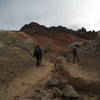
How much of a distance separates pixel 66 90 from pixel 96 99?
1.60 metres

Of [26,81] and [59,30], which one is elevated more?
[59,30]

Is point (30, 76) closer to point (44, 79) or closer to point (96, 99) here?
point (44, 79)

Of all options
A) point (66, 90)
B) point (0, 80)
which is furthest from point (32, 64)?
point (66, 90)

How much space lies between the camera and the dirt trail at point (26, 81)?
10680 millimetres

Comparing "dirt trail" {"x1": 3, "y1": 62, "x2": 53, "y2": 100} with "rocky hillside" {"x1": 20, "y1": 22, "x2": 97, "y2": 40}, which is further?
"rocky hillside" {"x1": 20, "y1": 22, "x2": 97, "y2": 40}

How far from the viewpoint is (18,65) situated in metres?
14.5

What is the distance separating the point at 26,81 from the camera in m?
12.2

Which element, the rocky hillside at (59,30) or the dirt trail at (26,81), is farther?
the rocky hillside at (59,30)

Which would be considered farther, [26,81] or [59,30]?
[59,30]

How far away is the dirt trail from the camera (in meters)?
10.7

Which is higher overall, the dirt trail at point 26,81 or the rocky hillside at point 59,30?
the rocky hillside at point 59,30

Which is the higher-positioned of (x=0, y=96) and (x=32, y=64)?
(x=32, y=64)

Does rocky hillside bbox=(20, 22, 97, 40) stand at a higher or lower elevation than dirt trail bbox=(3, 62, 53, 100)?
higher

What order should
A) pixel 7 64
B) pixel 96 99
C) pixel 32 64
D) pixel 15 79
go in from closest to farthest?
pixel 96 99 < pixel 15 79 < pixel 7 64 < pixel 32 64
